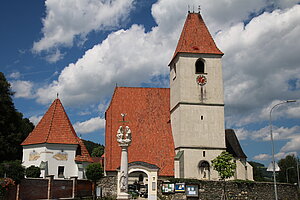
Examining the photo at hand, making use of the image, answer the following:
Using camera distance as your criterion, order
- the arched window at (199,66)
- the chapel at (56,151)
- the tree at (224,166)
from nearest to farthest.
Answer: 1. the tree at (224,166)
2. the chapel at (56,151)
3. the arched window at (199,66)

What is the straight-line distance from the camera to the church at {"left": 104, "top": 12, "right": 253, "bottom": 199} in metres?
35.0

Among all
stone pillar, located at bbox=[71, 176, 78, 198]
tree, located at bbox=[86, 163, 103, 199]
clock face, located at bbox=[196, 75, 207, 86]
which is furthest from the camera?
clock face, located at bbox=[196, 75, 207, 86]

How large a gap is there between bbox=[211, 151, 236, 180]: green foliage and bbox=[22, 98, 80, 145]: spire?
14366 mm

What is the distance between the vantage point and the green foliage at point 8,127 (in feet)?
125

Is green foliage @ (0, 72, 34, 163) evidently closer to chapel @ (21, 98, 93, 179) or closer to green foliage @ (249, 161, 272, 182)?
chapel @ (21, 98, 93, 179)

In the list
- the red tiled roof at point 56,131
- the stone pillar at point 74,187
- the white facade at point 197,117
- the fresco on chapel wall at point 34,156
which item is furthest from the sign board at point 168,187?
the fresco on chapel wall at point 34,156

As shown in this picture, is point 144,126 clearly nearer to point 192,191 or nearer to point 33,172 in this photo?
point 192,191

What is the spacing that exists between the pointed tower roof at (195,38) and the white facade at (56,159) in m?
16.0

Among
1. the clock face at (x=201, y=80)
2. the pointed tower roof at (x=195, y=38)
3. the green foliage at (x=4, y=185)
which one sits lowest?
the green foliage at (x=4, y=185)

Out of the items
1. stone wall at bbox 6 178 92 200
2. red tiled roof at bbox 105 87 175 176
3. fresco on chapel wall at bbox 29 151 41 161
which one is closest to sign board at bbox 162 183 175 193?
red tiled roof at bbox 105 87 175 176

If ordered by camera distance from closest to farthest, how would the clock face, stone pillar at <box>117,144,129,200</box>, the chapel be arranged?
stone pillar at <box>117,144,129,200</box>, the chapel, the clock face

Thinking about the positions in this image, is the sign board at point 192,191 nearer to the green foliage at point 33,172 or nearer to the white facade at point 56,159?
the white facade at point 56,159

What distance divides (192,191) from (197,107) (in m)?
9.57

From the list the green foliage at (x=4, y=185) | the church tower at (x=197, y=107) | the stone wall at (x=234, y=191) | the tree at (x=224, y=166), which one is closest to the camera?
the green foliage at (x=4, y=185)
